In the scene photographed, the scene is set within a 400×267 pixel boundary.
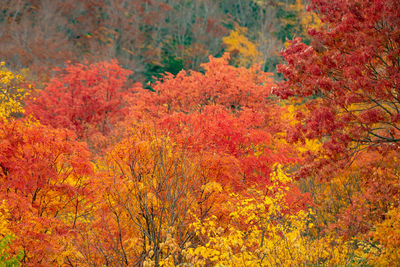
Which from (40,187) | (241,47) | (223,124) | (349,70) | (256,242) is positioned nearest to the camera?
(349,70)

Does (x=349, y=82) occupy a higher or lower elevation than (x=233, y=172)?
higher

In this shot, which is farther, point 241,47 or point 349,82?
point 241,47

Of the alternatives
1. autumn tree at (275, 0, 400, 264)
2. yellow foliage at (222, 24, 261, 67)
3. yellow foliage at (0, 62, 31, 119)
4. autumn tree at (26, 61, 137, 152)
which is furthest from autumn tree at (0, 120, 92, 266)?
yellow foliage at (222, 24, 261, 67)

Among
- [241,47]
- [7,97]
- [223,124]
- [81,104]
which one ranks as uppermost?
[223,124]

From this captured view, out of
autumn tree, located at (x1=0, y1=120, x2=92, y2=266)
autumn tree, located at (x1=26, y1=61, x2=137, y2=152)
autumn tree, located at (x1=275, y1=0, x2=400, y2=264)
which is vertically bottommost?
autumn tree, located at (x1=26, y1=61, x2=137, y2=152)

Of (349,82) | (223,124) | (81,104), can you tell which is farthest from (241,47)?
(349,82)

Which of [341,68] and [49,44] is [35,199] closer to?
[341,68]

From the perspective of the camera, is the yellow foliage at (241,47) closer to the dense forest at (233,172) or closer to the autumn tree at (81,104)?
the dense forest at (233,172)

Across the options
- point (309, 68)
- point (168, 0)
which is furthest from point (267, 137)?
point (168, 0)

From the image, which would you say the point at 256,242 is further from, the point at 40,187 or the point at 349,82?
the point at 40,187

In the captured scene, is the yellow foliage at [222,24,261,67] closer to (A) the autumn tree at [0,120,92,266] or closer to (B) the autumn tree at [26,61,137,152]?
(B) the autumn tree at [26,61,137,152]

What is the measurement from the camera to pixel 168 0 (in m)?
55.7

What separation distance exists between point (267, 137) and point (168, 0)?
48914 mm

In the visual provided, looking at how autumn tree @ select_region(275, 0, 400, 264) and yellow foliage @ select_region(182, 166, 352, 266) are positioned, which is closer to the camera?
yellow foliage @ select_region(182, 166, 352, 266)
